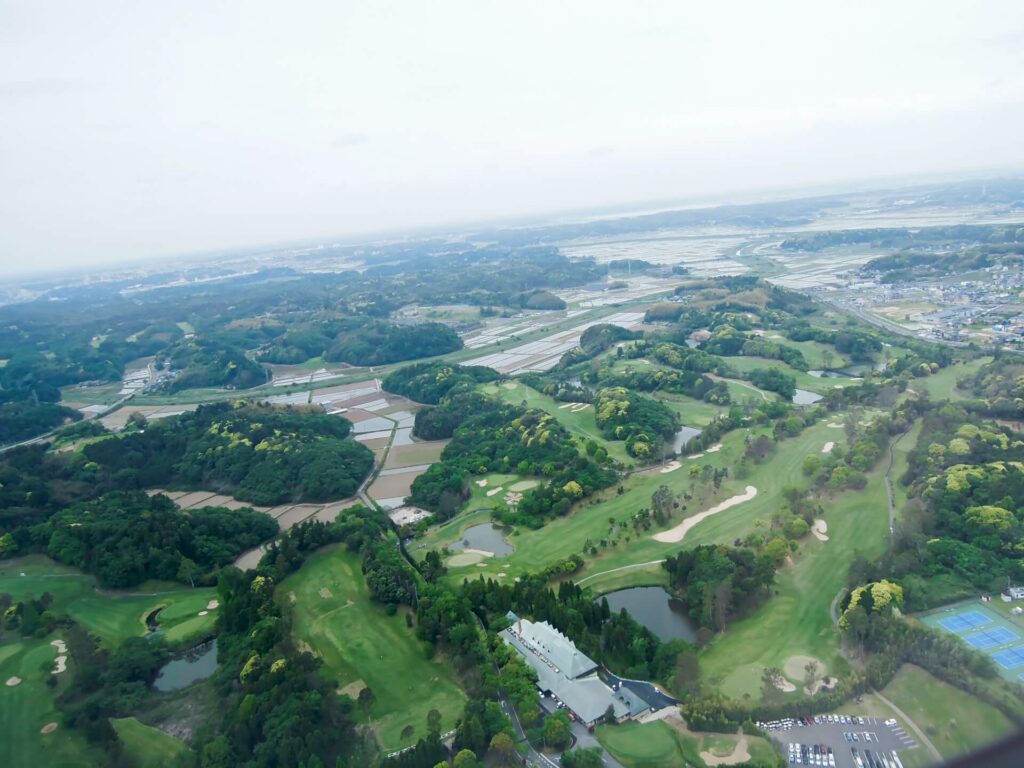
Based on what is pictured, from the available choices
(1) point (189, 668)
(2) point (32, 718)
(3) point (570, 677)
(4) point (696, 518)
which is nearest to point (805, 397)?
(4) point (696, 518)

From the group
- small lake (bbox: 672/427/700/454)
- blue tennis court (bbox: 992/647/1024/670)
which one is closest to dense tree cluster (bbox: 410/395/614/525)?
small lake (bbox: 672/427/700/454)

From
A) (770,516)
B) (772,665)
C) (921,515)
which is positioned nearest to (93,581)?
(772,665)

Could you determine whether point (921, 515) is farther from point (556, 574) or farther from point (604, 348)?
point (604, 348)

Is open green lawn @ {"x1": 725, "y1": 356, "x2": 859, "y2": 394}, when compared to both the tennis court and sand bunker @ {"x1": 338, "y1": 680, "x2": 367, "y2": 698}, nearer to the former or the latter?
the tennis court

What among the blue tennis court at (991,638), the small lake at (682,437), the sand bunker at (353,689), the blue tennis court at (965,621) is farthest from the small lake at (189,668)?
the small lake at (682,437)

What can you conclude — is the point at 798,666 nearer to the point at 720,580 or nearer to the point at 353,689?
the point at 720,580
